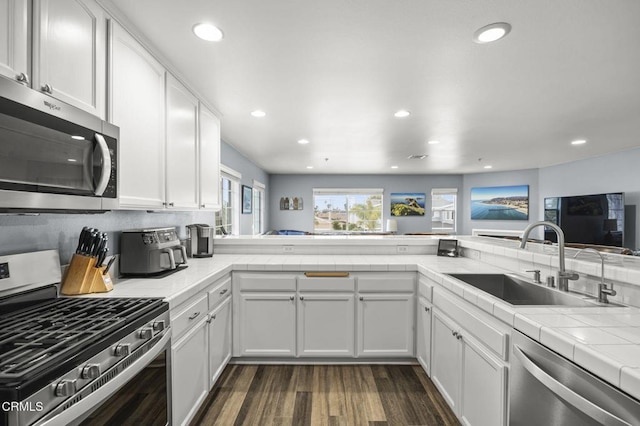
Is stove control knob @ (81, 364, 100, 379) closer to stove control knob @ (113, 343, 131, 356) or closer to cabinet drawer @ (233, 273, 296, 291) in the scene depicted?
stove control knob @ (113, 343, 131, 356)

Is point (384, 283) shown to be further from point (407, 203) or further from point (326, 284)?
point (407, 203)

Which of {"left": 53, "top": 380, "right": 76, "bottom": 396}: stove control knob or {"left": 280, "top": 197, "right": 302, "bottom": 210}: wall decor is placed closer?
{"left": 53, "top": 380, "right": 76, "bottom": 396}: stove control knob

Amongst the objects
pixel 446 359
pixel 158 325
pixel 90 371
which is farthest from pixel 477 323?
pixel 90 371

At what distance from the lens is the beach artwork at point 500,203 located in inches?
308

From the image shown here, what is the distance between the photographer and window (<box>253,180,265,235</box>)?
6.92 metres

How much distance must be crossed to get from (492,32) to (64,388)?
7.75ft

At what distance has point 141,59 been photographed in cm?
179

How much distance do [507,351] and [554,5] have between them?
163 cm

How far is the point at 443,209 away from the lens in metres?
8.88

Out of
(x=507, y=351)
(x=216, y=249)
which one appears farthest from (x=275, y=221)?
(x=507, y=351)

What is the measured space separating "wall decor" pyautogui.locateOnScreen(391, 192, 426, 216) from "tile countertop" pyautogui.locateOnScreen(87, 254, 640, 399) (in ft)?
20.6

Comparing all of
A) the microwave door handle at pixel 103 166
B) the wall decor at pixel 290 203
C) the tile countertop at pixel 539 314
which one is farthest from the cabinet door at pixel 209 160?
the wall decor at pixel 290 203

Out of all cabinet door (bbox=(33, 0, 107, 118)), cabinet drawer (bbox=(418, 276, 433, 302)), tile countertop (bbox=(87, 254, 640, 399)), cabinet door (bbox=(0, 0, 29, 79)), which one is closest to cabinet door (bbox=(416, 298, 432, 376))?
cabinet drawer (bbox=(418, 276, 433, 302))

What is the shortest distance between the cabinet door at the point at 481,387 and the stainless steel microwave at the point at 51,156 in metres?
1.89
